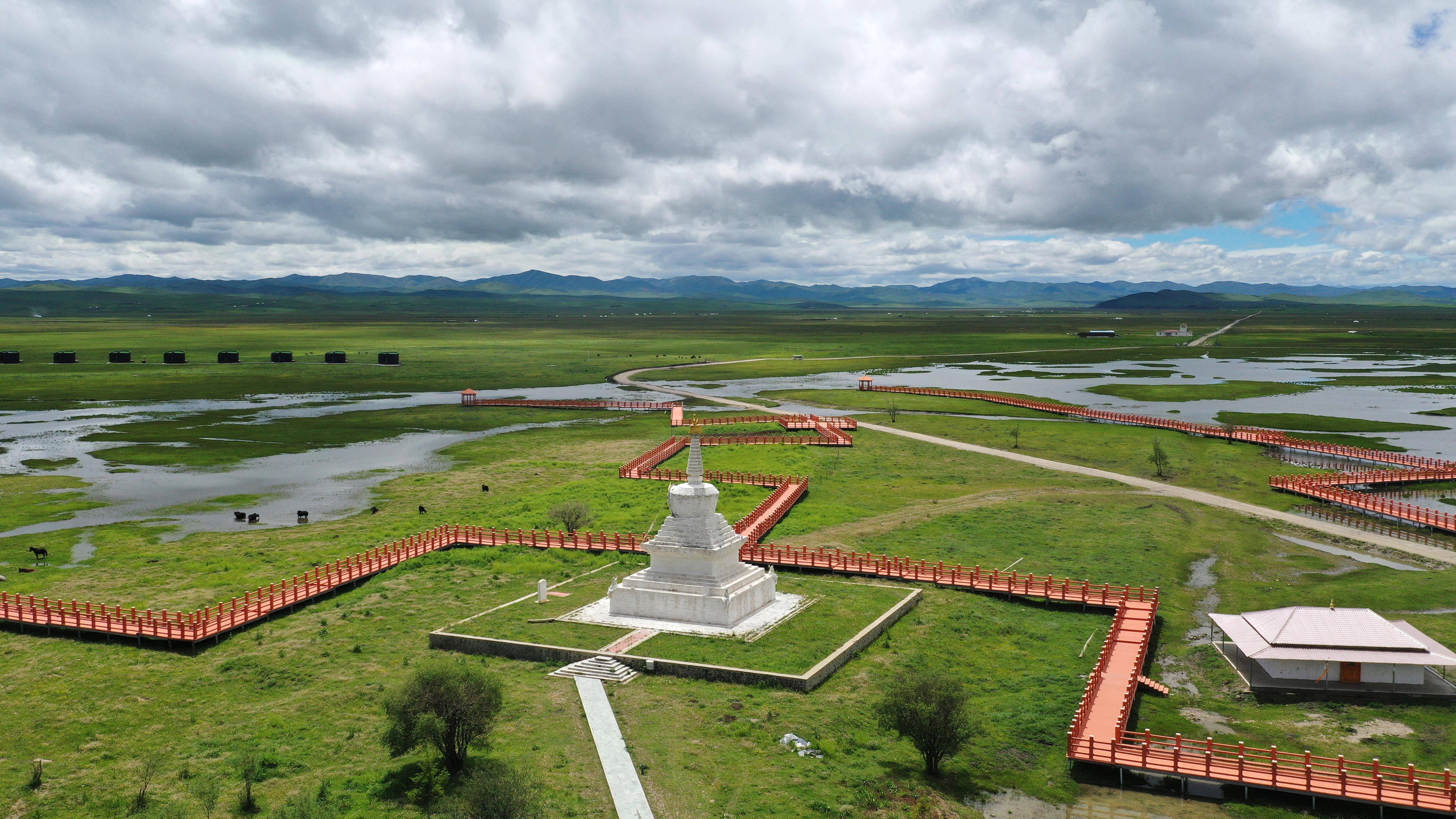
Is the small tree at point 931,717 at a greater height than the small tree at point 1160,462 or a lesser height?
greater

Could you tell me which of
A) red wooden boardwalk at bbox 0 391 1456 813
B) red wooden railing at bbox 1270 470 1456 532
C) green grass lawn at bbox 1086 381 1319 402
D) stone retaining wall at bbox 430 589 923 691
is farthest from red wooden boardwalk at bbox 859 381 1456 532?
stone retaining wall at bbox 430 589 923 691

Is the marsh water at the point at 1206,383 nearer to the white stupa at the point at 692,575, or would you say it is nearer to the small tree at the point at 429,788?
the white stupa at the point at 692,575

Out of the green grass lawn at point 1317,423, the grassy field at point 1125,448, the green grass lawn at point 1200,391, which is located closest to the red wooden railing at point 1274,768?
the grassy field at point 1125,448

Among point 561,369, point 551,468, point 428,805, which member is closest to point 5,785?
point 428,805

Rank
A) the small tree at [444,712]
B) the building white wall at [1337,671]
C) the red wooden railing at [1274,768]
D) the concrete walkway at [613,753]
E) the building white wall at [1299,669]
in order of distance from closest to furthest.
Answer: the concrete walkway at [613,753]
the red wooden railing at [1274,768]
the small tree at [444,712]
the building white wall at [1337,671]
the building white wall at [1299,669]

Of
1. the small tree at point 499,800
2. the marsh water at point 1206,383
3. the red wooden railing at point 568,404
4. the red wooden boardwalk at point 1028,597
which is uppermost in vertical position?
the small tree at point 499,800

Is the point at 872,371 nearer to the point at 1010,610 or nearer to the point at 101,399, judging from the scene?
the point at 101,399

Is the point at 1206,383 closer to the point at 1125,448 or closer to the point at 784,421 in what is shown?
the point at 1125,448
